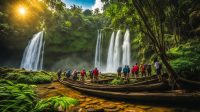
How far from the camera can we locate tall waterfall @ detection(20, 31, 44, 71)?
43156mm

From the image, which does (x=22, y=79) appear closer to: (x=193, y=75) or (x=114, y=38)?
(x=193, y=75)

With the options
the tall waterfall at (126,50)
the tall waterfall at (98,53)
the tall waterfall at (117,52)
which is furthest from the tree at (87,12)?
the tall waterfall at (126,50)

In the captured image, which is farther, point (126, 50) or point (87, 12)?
point (87, 12)

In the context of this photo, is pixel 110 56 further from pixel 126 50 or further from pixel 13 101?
pixel 13 101

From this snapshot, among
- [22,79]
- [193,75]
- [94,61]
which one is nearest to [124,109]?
[193,75]

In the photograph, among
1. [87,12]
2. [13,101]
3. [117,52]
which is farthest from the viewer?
[87,12]

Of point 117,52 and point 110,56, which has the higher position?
point 117,52

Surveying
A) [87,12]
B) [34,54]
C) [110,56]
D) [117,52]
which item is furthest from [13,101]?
[87,12]

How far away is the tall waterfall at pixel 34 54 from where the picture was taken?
43156 mm

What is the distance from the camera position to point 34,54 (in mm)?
43375

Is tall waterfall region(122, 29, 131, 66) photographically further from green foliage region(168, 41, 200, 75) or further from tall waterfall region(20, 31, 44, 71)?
green foliage region(168, 41, 200, 75)

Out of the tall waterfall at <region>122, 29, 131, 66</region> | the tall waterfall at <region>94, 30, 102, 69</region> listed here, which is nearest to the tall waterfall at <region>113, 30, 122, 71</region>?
the tall waterfall at <region>122, 29, 131, 66</region>

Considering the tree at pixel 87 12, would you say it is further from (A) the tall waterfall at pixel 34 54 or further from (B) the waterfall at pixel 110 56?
(B) the waterfall at pixel 110 56

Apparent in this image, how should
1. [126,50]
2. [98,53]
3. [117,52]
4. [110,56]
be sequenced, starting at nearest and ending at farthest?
[126,50]
[117,52]
[110,56]
[98,53]
